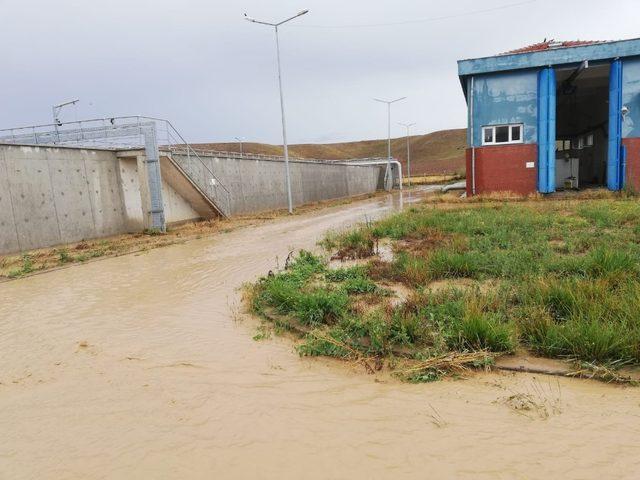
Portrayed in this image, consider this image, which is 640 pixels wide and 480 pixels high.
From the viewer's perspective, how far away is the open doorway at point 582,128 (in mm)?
24250

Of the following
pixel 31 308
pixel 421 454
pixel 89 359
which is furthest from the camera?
pixel 31 308

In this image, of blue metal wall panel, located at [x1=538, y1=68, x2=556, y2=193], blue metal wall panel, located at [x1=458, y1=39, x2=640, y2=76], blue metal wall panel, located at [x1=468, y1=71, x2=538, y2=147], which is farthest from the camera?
blue metal wall panel, located at [x1=468, y1=71, x2=538, y2=147]

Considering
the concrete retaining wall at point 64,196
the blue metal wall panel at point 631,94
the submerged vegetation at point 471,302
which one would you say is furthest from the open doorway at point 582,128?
the concrete retaining wall at point 64,196

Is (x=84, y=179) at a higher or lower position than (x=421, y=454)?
higher

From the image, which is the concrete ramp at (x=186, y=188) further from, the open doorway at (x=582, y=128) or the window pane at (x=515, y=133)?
the open doorway at (x=582, y=128)

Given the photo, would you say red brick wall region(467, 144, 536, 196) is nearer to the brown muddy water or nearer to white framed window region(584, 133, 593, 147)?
white framed window region(584, 133, 593, 147)

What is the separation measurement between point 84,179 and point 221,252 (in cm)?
772

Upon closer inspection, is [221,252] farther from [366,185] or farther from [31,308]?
[366,185]

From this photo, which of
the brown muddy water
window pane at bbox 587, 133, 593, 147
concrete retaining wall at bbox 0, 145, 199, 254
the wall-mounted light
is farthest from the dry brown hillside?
the brown muddy water

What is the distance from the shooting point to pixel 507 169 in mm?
22047

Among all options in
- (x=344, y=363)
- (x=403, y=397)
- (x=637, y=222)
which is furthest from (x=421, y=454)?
(x=637, y=222)

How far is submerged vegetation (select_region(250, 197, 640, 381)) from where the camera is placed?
4785 mm

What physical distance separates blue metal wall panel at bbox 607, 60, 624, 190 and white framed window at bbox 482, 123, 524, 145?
12.2 feet

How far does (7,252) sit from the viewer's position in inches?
578
